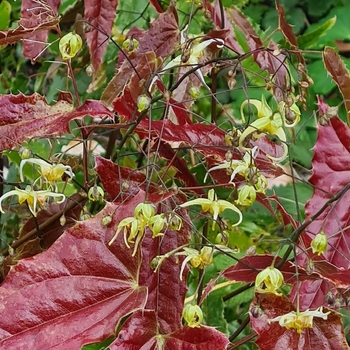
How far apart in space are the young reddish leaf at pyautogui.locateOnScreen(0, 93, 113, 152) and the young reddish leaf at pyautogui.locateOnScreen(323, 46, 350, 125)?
178 millimetres

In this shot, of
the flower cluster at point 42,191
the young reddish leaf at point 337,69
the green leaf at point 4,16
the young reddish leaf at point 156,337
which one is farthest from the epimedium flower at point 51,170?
the green leaf at point 4,16

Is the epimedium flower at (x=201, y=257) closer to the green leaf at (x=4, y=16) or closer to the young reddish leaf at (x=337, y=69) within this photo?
the young reddish leaf at (x=337, y=69)

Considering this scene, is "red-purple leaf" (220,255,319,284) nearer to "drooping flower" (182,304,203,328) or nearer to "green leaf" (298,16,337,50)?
"drooping flower" (182,304,203,328)

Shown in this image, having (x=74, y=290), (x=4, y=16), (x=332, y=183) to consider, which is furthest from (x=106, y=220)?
(x=4, y=16)

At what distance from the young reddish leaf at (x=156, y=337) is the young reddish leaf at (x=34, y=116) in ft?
0.41

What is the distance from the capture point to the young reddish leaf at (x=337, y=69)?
1.54 ft

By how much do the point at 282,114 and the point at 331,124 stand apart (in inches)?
4.6

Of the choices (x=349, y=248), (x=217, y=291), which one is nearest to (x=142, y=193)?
(x=349, y=248)

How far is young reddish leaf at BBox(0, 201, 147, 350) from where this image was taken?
1.12 ft

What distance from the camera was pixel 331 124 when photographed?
47 cm

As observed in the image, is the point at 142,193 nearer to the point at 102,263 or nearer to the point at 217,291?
the point at 102,263

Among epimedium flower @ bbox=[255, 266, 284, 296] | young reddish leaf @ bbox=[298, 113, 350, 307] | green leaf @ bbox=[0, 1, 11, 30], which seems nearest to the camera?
epimedium flower @ bbox=[255, 266, 284, 296]

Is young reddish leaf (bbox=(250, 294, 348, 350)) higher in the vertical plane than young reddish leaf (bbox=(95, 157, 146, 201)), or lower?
lower

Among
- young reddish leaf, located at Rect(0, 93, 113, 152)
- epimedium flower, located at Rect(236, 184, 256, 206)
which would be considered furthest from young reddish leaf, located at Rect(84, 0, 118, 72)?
epimedium flower, located at Rect(236, 184, 256, 206)
